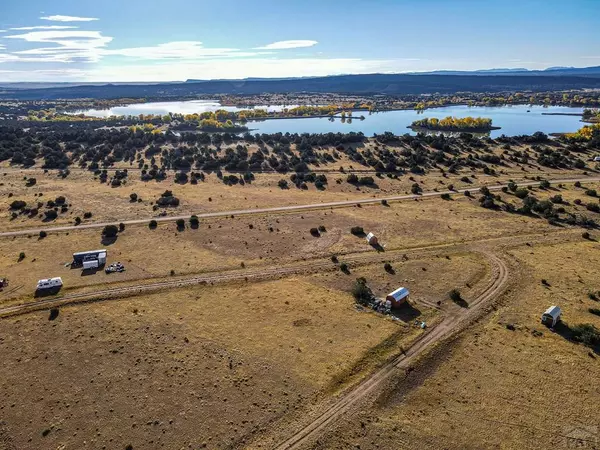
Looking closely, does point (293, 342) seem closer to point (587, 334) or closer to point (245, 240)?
point (587, 334)

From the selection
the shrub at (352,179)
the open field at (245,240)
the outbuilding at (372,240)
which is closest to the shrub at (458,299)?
the open field at (245,240)

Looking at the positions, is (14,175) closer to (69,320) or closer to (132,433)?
(69,320)

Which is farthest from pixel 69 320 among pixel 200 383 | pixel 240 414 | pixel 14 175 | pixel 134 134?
pixel 134 134

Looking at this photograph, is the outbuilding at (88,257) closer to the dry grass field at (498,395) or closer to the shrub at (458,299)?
the dry grass field at (498,395)

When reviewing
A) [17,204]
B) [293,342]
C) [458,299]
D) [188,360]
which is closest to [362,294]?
[458,299]

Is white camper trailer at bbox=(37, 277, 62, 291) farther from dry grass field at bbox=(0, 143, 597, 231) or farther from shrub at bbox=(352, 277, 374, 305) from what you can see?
shrub at bbox=(352, 277, 374, 305)

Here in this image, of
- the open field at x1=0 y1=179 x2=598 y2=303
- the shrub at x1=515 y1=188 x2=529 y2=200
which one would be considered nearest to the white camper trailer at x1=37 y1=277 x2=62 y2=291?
the open field at x1=0 y1=179 x2=598 y2=303
